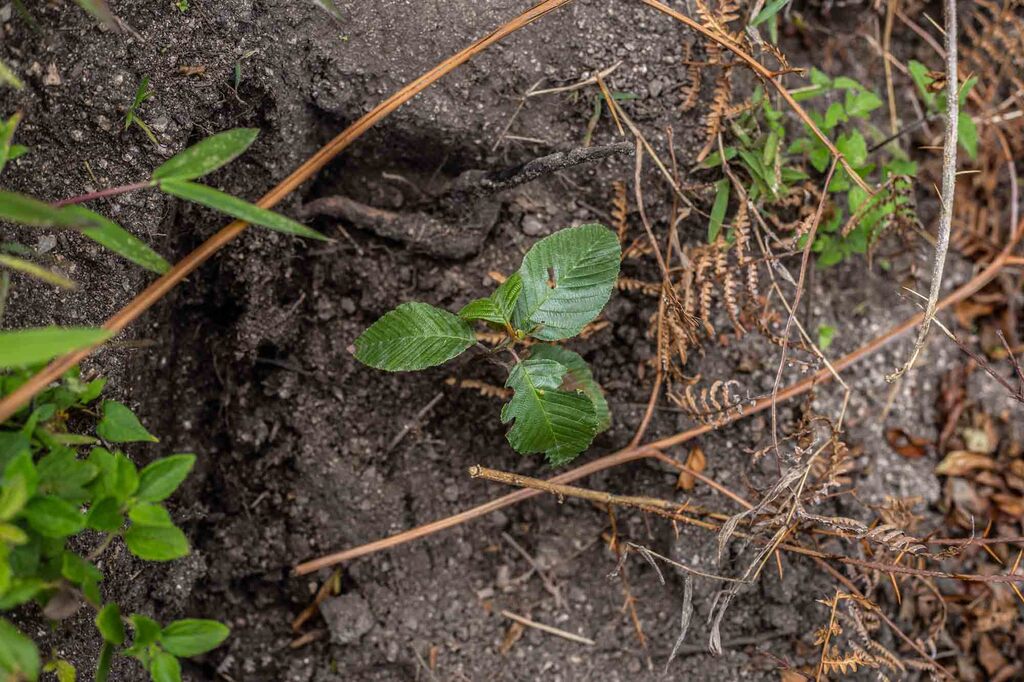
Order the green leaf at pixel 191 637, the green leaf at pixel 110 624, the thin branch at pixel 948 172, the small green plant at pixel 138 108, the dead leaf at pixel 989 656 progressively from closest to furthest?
the green leaf at pixel 110 624
the green leaf at pixel 191 637
the small green plant at pixel 138 108
the thin branch at pixel 948 172
the dead leaf at pixel 989 656

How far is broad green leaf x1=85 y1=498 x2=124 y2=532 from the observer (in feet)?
4.79

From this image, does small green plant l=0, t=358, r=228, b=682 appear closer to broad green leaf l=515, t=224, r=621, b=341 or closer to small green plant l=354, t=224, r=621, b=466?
small green plant l=354, t=224, r=621, b=466

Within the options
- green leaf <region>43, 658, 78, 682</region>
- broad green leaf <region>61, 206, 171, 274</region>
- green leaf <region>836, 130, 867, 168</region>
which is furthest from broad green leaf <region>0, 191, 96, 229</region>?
green leaf <region>836, 130, 867, 168</region>

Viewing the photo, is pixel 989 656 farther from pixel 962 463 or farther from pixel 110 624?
pixel 110 624

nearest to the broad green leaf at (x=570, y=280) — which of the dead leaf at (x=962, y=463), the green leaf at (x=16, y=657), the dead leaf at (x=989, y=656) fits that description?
the green leaf at (x=16, y=657)

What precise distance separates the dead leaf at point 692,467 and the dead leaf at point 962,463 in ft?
3.09

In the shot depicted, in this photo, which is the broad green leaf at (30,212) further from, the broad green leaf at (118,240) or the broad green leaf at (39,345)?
the broad green leaf at (39,345)

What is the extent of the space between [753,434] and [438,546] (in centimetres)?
99

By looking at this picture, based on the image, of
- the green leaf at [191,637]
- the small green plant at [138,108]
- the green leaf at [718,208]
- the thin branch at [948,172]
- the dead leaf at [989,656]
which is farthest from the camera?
the dead leaf at [989,656]

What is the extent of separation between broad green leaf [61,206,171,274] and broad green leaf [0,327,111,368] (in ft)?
0.77

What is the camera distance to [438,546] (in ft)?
7.57

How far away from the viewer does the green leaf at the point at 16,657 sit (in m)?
1.32

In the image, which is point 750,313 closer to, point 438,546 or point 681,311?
point 681,311

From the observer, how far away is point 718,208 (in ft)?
7.34
